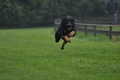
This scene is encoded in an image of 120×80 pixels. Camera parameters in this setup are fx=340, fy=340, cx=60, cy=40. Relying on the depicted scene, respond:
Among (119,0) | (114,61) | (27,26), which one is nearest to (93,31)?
(114,61)

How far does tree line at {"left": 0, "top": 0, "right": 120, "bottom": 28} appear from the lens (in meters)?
44.0

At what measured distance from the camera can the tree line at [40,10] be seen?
43969 mm

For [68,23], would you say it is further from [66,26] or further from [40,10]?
[40,10]

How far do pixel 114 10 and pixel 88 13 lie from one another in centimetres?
1271

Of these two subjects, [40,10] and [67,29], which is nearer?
[67,29]

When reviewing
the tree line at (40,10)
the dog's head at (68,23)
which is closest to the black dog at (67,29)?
the dog's head at (68,23)

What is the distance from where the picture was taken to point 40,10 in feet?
157

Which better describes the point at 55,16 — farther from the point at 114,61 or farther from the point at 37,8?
the point at 114,61

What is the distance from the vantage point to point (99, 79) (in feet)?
25.3

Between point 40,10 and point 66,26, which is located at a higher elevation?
point 66,26

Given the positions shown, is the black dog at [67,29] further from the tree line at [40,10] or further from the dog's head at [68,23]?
the tree line at [40,10]

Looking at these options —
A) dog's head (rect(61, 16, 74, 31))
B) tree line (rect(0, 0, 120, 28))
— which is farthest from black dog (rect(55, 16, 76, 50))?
tree line (rect(0, 0, 120, 28))

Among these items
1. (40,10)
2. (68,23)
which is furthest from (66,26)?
(40,10)

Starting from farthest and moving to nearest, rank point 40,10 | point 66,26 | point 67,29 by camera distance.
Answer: point 40,10, point 67,29, point 66,26
